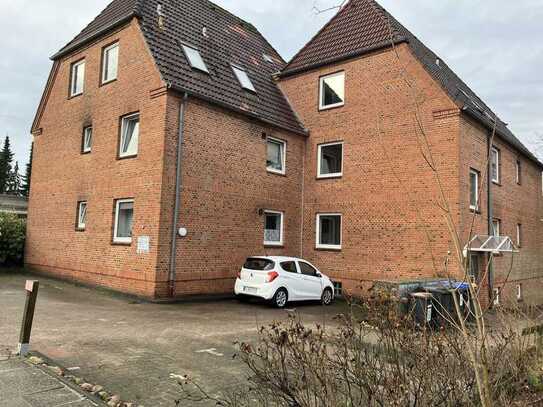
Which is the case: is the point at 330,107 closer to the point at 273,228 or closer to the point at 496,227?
the point at 273,228

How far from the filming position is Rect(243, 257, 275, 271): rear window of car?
44.4 feet

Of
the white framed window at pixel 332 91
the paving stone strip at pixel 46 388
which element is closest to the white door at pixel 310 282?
the white framed window at pixel 332 91

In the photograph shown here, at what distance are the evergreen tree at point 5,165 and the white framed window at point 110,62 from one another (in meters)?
59.7

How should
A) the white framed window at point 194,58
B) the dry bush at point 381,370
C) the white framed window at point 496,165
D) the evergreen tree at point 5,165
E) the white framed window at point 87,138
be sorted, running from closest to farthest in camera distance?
the dry bush at point 381,370
the white framed window at point 194,58
the white framed window at point 87,138
the white framed window at point 496,165
the evergreen tree at point 5,165

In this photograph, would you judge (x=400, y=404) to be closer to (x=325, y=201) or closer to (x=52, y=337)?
(x=52, y=337)

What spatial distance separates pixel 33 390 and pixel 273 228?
1301 cm

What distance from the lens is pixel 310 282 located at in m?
14.6

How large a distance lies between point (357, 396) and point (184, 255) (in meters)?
10.8

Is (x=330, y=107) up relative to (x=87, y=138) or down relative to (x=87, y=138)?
→ up

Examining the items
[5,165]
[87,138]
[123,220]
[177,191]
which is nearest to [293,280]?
[177,191]

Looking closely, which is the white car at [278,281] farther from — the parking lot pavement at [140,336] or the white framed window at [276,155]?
the white framed window at [276,155]

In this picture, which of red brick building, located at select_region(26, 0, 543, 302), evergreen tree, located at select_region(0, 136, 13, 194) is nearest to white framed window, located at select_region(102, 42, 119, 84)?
red brick building, located at select_region(26, 0, 543, 302)

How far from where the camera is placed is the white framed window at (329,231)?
17719 millimetres

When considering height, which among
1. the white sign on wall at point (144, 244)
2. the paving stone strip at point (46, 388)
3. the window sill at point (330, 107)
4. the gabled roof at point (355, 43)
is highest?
the gabled roof at point (355, 43)
